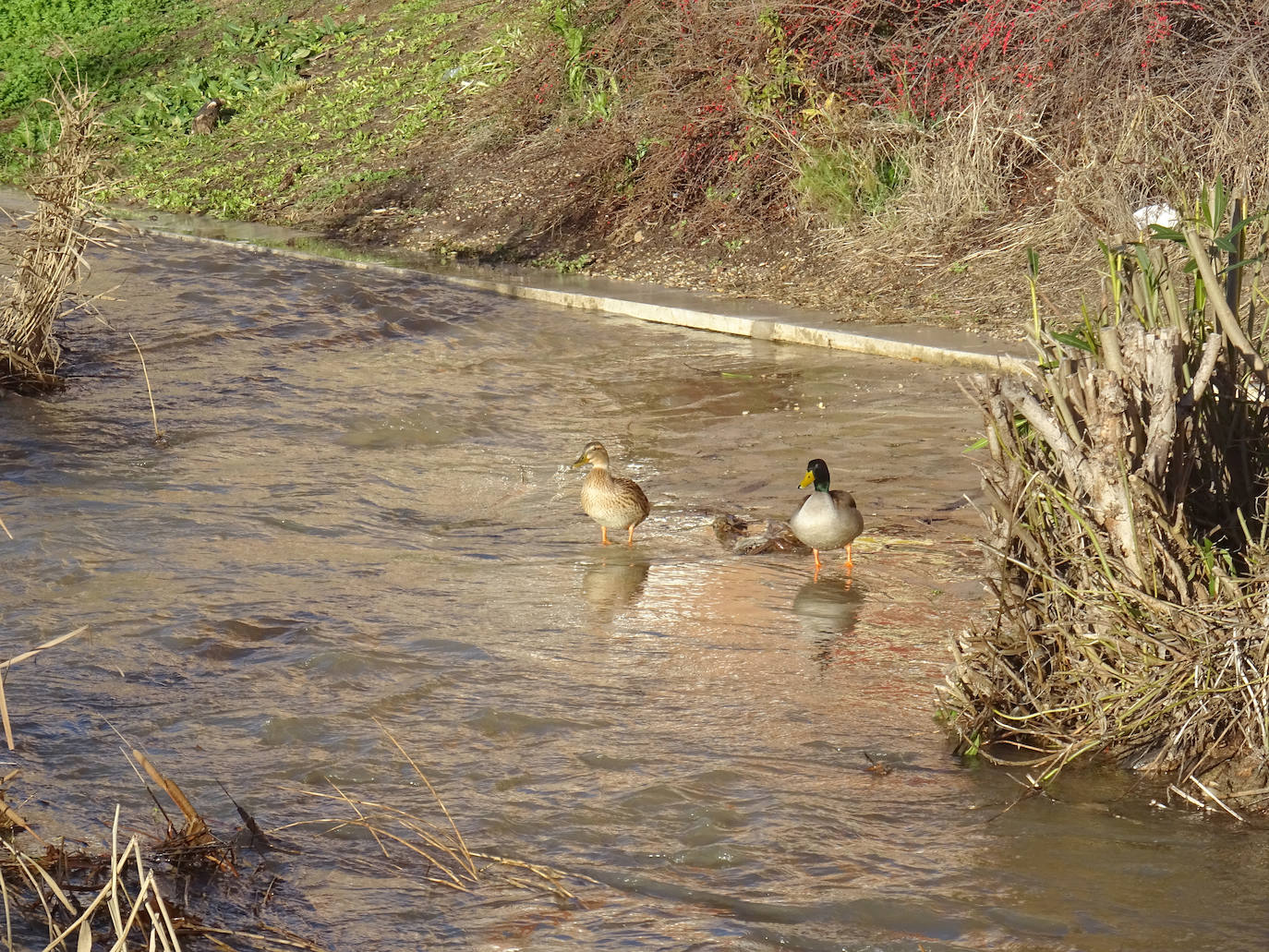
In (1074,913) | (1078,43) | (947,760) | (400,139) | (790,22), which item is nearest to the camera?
(1074,913)

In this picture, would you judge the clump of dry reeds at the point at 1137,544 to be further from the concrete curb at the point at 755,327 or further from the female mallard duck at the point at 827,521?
the concrete curb at the point at 755,327

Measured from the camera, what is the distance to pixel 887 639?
7098 mm

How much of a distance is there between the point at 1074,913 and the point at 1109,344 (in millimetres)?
1912

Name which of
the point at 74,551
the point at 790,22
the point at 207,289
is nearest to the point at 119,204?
the point at 207,289

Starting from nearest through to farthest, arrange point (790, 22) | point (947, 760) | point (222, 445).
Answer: point (947, 760) < point (222, 445) < point (790, 22)

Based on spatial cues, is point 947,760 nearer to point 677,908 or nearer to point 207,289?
point 677,908

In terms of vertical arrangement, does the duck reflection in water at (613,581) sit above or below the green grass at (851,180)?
below

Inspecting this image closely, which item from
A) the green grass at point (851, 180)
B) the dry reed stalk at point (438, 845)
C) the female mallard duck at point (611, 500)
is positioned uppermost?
the green grass at point (851, 180)

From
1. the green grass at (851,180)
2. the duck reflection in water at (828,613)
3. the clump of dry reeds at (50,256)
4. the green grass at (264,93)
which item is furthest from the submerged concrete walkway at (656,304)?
the duck reflection in water at (828,613)

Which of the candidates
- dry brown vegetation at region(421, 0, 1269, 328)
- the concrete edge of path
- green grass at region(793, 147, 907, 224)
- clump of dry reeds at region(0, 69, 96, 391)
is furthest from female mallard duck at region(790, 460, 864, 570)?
green grass at region(793, 147, 907, 224)

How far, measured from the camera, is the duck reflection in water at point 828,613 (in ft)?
23.0

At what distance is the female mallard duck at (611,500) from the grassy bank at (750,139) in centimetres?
428

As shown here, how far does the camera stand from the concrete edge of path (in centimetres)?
1260

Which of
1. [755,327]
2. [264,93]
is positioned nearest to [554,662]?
[755,327]
